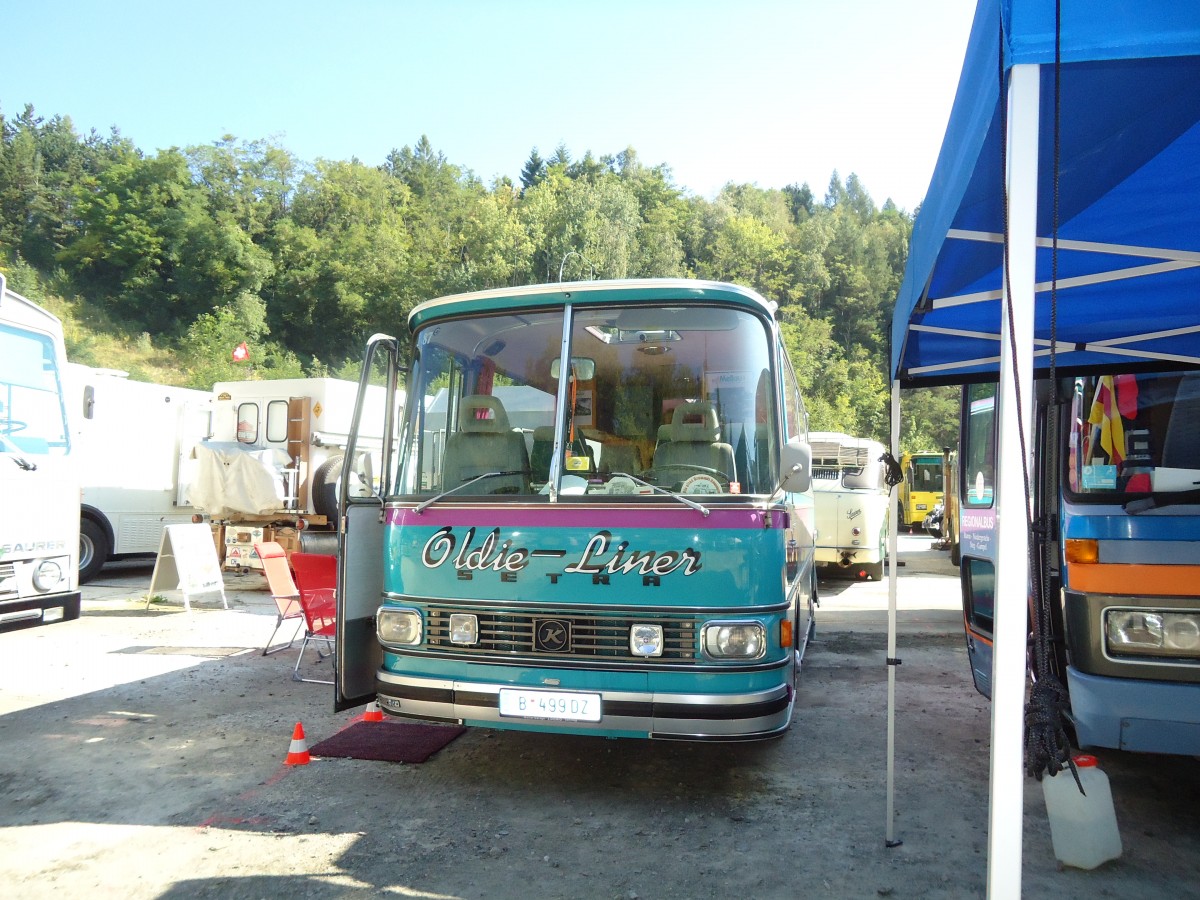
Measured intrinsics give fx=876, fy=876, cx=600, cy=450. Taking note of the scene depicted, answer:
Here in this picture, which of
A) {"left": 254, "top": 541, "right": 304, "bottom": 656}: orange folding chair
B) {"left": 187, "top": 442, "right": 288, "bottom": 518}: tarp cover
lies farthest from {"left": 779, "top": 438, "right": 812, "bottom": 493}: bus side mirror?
{"left": 187, "top": 442, "right": 288, "bottom": 518}: tarp cover

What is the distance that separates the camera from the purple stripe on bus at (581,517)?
14.3 feet

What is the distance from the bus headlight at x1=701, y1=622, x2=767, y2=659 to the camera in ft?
14.1

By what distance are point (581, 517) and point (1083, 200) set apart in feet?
8.52

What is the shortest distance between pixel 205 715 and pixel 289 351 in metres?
59.1

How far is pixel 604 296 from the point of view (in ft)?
15.8

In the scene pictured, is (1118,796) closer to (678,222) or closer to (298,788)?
(298,788)

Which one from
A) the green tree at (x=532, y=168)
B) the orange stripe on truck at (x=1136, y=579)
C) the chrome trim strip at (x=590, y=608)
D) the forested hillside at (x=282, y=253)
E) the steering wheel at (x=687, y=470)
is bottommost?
the chrome trim strip at (x=590, y=608)

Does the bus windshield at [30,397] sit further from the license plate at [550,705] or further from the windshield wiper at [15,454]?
the license plate at [550,705]

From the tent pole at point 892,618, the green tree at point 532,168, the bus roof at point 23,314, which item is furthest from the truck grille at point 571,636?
the green tree at point 532,168

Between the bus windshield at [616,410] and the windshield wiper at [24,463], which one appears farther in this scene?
the windshield wiper at [24,463]

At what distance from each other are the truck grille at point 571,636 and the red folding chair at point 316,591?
2.68 metres

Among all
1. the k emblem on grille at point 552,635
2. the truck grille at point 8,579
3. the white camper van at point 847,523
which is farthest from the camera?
the white camper van at point 847,523

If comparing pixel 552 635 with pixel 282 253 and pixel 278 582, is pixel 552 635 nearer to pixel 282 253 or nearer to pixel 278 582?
pixel 278 582

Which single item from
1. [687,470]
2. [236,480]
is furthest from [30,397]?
[687,470]
